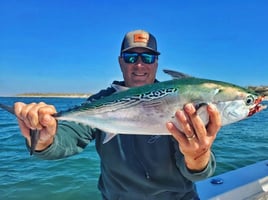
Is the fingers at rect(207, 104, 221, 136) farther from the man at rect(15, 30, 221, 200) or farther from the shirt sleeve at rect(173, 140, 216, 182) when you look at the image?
the shirt sleeve at rect(173, 140, 216, 182)

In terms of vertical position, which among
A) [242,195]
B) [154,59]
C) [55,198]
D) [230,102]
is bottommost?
[55,198]

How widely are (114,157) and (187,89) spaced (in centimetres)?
86

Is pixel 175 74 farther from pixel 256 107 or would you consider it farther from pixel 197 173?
pixel 197 173

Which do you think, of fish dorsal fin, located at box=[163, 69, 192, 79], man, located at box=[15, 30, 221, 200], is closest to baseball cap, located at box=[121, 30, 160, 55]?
man, located at box=[15, 30, 221, 200]

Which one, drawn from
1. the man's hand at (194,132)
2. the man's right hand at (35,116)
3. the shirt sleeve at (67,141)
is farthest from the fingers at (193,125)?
the shirt sleeve at (67,141)

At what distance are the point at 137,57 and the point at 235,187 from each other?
210 centimetres

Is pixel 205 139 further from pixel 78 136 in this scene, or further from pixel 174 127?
pixel 78 136

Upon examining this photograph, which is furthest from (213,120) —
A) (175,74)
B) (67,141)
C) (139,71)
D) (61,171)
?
(61,171)

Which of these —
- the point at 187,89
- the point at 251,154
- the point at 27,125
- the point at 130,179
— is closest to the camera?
the point at 187,89

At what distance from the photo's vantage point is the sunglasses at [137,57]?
2551 mm

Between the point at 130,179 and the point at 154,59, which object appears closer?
the point at 130,179

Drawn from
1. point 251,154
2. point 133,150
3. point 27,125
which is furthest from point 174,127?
point 251,154

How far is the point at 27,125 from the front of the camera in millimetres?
1944

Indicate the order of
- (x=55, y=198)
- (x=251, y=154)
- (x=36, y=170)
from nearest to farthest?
1. (x=55, y=198)
2. (x=36, y=170)
3. (x=251, y=154)
